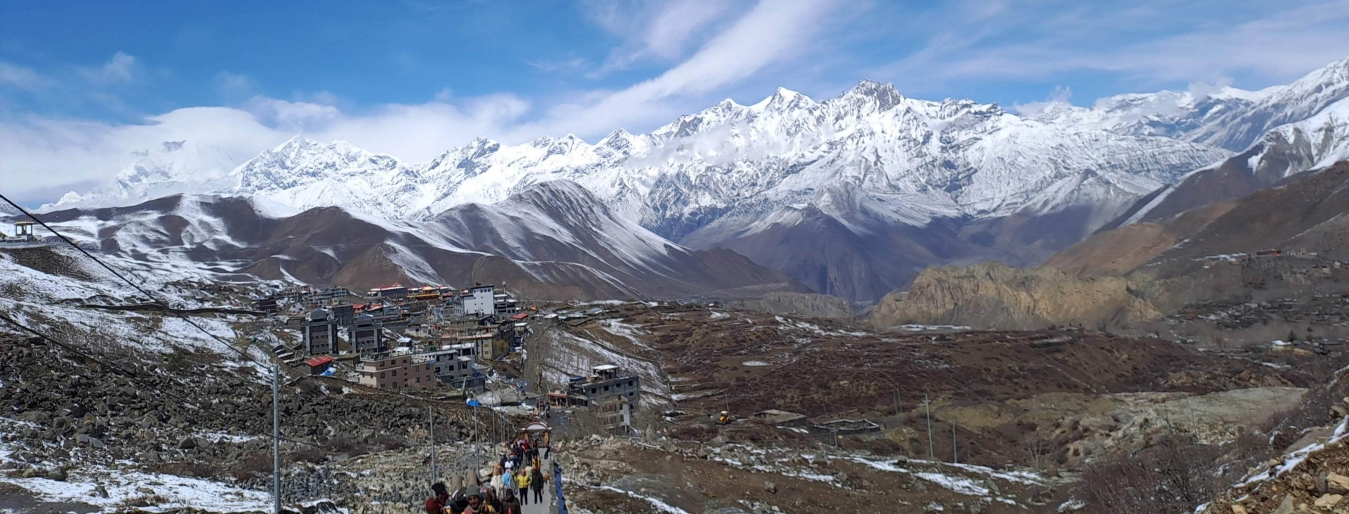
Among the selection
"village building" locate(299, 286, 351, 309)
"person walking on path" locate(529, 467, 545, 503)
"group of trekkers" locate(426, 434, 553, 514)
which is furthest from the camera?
"village building" locate(299, 286, 351, 309)

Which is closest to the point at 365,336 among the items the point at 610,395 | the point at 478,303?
the point at 610,395

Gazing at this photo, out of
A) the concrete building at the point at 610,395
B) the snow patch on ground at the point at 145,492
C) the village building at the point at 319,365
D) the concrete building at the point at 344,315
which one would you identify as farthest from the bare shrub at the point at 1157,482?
the concrete building at the point at 344,315

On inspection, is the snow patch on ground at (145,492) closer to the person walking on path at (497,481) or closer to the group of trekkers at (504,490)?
the person walking on path at (497,481)

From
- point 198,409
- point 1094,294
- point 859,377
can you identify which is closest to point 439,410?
point 198,409

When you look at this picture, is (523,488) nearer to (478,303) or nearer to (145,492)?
(145,492)

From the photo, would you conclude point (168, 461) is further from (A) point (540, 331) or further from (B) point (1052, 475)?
(A) point (540, 331)

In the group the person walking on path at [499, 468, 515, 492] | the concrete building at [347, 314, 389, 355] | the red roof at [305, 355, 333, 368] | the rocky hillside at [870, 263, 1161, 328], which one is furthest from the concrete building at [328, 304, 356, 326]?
the rocky hillside at [870, 263, 1161, 328]

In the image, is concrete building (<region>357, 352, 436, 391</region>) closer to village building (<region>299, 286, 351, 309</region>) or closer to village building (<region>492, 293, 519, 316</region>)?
village building (<region>492, 293, 519, 316</region>)
